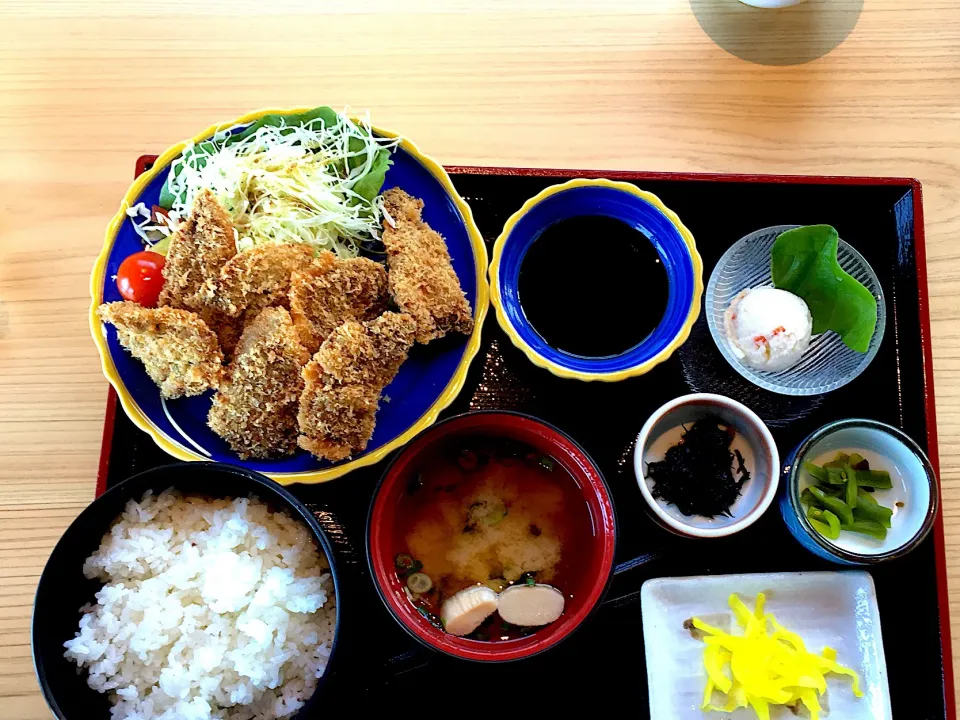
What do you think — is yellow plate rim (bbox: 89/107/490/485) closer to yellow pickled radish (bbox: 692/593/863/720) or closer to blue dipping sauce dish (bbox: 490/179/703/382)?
blue dipping sauce dish (bbox: 490/179/703/382)

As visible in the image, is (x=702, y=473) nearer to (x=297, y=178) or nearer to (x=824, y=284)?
(x=824, y=284)

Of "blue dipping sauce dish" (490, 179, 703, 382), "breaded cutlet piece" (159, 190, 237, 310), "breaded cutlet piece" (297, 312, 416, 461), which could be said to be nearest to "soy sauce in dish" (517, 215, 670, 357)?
"blue dipping sauce dish" (490, 179, 703, 382)

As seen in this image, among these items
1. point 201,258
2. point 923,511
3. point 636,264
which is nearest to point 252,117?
point 201,258

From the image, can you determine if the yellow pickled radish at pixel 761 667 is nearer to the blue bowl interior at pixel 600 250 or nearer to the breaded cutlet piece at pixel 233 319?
the blue bowl interior at pixel 600 250

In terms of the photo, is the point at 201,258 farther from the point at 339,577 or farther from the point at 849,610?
the point at 849,610

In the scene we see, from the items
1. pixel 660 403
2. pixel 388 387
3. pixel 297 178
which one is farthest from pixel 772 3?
pixel 388 387

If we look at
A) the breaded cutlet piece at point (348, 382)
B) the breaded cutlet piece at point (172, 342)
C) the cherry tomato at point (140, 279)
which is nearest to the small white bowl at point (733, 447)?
the breaded cutlet piece at point (348, 382)

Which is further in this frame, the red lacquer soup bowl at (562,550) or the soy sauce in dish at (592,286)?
the soy sauce in dish at (592,286)
